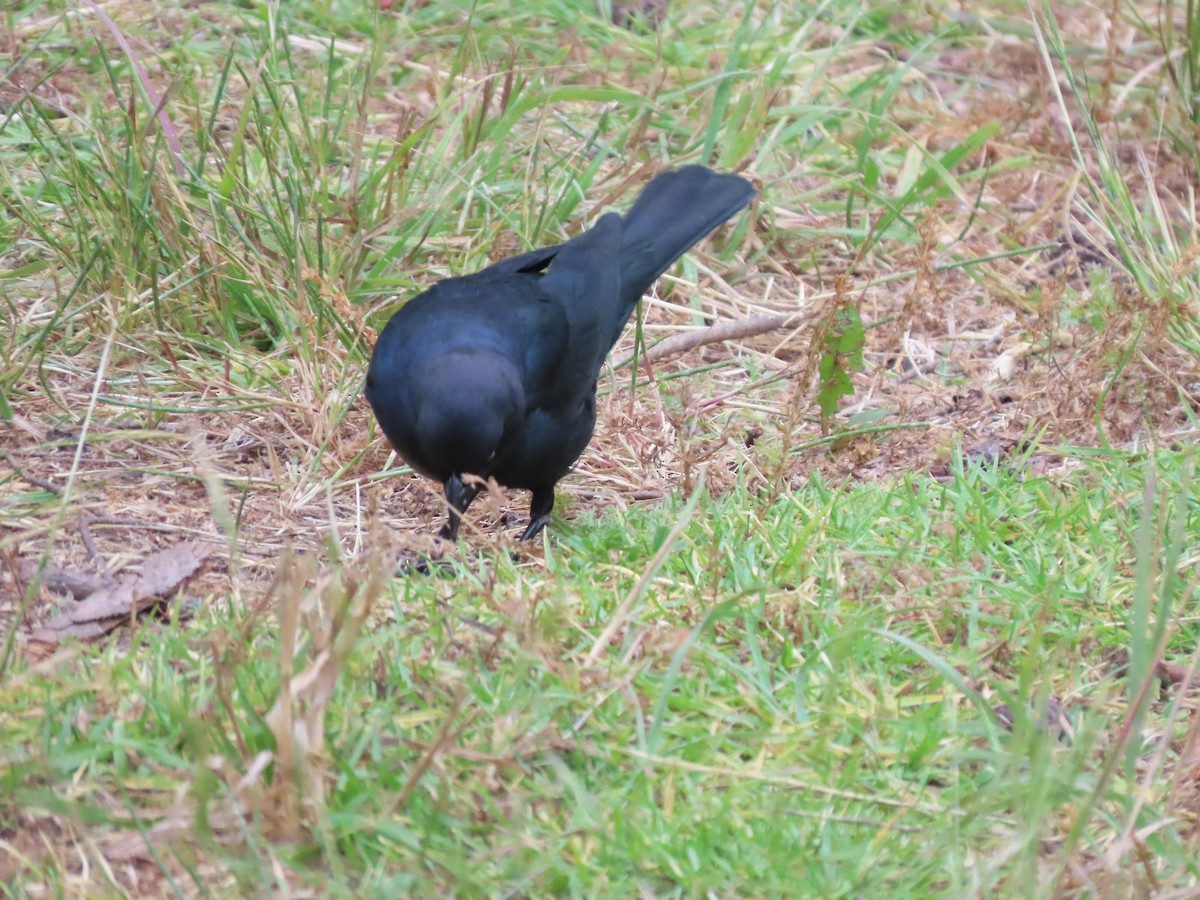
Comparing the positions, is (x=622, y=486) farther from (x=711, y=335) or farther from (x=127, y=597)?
(x=127, y=597)

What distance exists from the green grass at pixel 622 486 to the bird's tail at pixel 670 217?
365 millimetres

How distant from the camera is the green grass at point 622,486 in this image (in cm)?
224

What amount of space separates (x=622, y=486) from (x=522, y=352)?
2.10ft

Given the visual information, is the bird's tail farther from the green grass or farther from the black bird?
the green grass

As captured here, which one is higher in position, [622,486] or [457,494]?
[457,494]

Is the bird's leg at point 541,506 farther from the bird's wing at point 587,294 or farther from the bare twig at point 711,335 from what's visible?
the bare twig at point 711,335

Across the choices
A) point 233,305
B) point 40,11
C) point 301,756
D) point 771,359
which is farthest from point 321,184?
point 301,756

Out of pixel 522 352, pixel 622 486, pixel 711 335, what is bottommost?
pixel 622 486

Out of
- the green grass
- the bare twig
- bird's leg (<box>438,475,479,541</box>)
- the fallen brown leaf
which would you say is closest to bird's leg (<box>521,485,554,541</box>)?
the green grass

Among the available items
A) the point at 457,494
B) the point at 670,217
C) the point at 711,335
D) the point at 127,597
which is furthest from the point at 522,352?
the point at 127,597

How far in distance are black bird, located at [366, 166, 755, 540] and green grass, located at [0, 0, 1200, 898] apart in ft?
0.74

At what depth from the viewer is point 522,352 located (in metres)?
3.82

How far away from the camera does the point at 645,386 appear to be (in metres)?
4.64

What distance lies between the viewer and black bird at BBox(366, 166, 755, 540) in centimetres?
346
